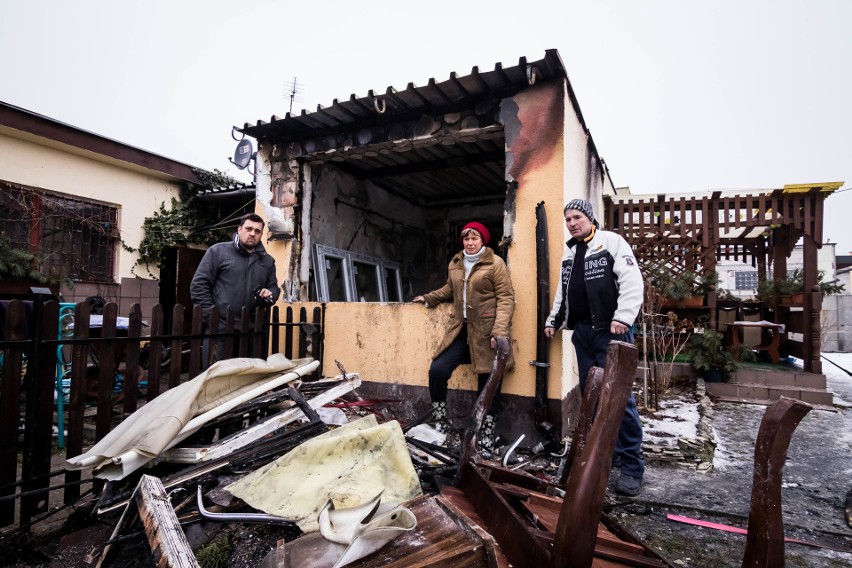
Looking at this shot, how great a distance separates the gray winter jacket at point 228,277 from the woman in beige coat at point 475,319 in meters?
1.75

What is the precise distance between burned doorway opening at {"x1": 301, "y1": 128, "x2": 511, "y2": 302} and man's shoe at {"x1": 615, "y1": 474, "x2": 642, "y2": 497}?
10.9 ft

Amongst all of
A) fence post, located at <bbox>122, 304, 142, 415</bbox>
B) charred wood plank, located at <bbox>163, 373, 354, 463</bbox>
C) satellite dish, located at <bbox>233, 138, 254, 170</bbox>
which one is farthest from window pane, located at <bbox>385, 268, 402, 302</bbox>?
fence post, located at <bbox>122, 304, 142, 415</bbox>

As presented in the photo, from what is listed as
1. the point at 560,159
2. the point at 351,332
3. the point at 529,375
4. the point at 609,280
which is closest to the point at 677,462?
the point at 529,375

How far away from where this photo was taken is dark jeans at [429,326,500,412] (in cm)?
393

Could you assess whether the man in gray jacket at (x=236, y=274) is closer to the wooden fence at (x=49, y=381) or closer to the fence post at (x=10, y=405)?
the wooden fence at (x=49, y=381)

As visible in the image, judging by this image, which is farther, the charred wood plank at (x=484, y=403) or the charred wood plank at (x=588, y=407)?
the charred wood plank at (x=484, y=403)

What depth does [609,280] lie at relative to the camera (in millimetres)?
3273

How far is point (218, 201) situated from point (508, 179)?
23.7 feet

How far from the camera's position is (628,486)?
3.05 metres

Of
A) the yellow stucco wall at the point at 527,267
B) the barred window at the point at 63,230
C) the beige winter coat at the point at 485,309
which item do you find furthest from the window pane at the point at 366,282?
the barred window at the point at 63,230

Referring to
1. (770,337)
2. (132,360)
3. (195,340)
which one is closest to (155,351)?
(132,360)

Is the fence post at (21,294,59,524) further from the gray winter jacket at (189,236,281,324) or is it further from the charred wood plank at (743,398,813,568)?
the charred wood plank at (743,398,813,568)

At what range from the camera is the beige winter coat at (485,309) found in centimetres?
382

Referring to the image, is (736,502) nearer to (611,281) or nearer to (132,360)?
(611,281)
